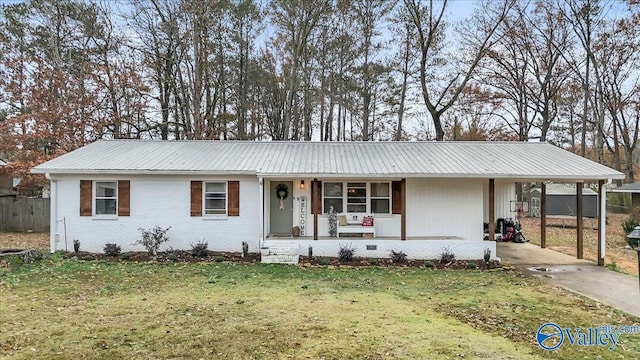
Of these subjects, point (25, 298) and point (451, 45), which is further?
point (451, 45)

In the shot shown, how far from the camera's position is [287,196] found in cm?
1244

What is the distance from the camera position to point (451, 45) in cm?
2236

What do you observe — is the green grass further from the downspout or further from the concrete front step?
the downspout

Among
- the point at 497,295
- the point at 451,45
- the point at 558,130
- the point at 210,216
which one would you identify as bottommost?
the point at 497,295

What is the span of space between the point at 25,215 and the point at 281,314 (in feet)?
48.0

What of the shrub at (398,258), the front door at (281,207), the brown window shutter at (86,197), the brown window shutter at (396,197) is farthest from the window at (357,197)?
the brown window shutter at (86,197)

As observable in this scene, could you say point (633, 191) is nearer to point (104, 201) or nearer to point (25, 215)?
point (104, 201)

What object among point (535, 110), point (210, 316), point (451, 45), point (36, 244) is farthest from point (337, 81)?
point (210, 316)

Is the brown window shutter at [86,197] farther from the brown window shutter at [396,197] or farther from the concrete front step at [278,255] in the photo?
the brown window shutter at [396,197]

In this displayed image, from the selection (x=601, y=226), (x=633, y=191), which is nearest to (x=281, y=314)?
(x=601, y=226)

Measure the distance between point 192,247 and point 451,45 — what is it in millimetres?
18423

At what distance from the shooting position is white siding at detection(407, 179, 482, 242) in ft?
39.4

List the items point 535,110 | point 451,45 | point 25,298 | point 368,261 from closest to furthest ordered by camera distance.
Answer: point 25,298
point 368,261
point 451,45
point 535,110

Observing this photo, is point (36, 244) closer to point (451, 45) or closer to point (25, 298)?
point (25, 298)
